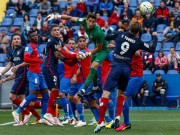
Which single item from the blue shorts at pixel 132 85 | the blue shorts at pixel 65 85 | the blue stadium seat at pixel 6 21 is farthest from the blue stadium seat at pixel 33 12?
the blue shorts at pixel 132 85

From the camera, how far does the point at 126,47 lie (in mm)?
14953

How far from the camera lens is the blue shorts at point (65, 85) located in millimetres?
17422

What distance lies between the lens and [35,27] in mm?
28531

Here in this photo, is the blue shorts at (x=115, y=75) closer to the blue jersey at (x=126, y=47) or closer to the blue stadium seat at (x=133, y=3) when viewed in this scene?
the blue jersey at (x=126, y=47)

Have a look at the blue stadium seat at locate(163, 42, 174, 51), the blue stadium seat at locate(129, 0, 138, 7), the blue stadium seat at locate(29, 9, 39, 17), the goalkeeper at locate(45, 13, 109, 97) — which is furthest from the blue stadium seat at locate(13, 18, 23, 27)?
the goalkeeper at locate(45, 13, 109, 97)

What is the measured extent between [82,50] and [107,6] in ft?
45.6

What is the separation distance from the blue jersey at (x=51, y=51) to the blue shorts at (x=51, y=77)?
0.39 ft

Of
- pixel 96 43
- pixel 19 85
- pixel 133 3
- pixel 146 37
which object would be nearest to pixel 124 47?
pixel 96 43

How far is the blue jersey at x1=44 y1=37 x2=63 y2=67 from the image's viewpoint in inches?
650

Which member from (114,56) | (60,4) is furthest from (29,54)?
(60,4)

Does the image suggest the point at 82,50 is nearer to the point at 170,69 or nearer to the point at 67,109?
the point at 67,109

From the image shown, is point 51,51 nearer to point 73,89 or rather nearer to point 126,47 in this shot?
point 73,89

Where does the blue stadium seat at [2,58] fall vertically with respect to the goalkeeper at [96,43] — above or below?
below

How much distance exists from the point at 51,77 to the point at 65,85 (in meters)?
1.02
